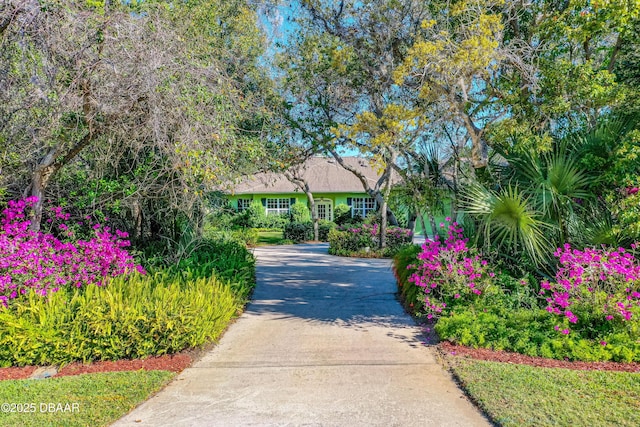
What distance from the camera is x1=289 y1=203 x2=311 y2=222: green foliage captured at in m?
31.7

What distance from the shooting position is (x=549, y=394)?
15.9ft

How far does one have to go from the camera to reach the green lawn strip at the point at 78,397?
445cm

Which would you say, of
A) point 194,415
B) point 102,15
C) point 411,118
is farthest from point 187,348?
point 411,118

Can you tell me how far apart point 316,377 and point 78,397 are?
8.06ft

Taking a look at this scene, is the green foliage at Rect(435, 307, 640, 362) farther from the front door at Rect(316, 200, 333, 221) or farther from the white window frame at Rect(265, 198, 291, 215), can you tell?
the white window frame at Rect(265, 198, 291, 215)

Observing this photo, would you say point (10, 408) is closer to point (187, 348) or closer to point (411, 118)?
point (187, 348)

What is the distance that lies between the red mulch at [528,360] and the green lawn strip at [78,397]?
11.7ft

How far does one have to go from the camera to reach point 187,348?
21.5 feet

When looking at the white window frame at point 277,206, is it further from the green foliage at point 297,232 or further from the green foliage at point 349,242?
the green foliage at point 349,242

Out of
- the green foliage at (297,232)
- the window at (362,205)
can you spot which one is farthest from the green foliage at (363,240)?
the window at (362,205)

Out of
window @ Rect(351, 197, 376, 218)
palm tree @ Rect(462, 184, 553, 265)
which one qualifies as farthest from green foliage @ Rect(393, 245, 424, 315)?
window @ Rect(351, 197, 376, 218)

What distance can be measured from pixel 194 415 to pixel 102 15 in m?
4.96

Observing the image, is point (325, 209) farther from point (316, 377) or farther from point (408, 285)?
point (316, 377)

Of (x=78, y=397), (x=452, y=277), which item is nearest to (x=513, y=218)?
(x=452, y=277)
